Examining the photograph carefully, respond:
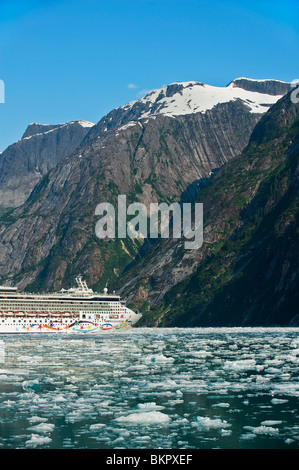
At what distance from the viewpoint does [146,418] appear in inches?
1522

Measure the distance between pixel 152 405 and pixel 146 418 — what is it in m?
4.44

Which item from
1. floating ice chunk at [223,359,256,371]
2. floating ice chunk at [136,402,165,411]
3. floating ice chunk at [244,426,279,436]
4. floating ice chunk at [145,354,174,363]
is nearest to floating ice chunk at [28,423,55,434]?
floating ice chunk at [136,402,165,411]

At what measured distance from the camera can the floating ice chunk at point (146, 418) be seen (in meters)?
38.3

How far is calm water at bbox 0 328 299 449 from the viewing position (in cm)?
3422

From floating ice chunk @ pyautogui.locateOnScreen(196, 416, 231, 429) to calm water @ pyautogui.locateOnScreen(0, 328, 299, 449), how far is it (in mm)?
61

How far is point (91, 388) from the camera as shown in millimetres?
52469

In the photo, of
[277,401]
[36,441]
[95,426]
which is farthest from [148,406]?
[36,441]

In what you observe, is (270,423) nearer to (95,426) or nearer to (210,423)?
(210,423)

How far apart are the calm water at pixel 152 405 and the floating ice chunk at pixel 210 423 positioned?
0.06 meters

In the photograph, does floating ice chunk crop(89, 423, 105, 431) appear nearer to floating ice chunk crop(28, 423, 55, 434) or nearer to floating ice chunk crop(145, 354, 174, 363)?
floating ice chunk crop(28, 423, 55, 434)

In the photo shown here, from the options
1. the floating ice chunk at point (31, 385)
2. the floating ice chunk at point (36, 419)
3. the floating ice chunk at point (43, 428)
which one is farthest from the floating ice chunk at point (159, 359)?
the floating ice chunk at point (43, 428)

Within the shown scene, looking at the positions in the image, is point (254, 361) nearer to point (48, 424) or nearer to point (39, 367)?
point (39, 367)
